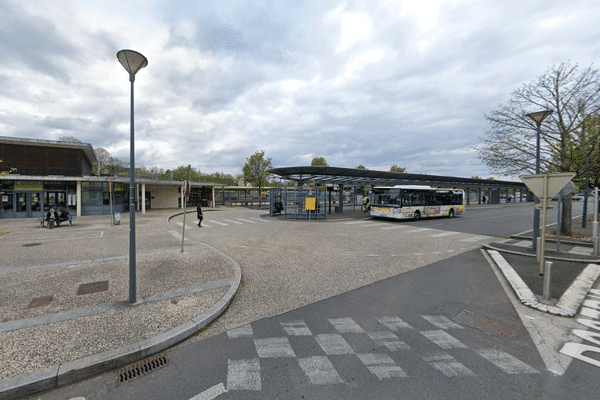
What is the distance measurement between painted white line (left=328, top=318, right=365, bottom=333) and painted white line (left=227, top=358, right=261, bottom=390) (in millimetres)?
1358

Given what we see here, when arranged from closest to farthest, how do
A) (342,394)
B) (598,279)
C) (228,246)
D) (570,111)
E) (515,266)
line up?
(342,394) → (598,279) → (515,266) → (228,246) → (570,111)

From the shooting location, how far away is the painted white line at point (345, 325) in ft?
11.9

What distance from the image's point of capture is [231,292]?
15.5 feet

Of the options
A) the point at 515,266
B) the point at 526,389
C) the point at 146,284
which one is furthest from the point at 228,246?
the point at 515,266

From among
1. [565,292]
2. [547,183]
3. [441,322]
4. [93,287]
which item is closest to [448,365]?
[441,322]

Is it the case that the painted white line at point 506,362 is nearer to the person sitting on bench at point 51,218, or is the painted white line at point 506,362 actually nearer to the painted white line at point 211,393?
the painted white line at point 211,393

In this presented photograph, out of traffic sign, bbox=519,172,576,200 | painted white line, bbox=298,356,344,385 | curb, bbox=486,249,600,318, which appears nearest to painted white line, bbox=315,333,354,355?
painted white line, bbox=298,356,344,385

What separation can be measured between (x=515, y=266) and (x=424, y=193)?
1260cm

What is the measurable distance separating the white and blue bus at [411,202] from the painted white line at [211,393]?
55.3 feet

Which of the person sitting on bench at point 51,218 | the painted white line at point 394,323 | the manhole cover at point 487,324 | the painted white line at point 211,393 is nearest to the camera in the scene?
the painted white line at point 211,393

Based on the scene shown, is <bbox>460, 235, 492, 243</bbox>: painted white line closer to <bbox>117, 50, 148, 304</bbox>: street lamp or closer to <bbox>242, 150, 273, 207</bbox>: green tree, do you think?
<bbox>117, 50, 148, 304</bbox>: street lamp

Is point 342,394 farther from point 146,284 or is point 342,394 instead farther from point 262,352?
point 146,284

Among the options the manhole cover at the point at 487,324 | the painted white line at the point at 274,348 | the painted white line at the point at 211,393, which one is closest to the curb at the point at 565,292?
the manhole cover at the point at 487,324

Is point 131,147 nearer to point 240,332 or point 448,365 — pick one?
point 240,332
